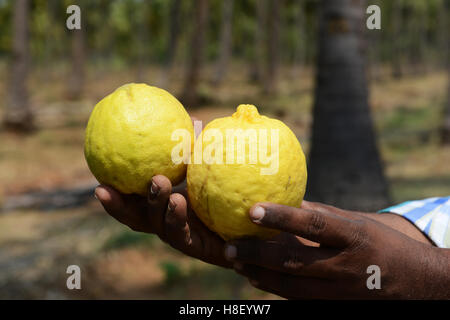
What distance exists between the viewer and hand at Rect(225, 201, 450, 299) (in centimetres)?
155

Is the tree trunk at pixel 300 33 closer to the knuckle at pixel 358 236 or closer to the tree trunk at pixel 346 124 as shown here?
the tree trunk at pixel 346 124

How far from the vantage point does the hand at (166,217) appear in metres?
1.74

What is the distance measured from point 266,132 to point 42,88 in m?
27.6

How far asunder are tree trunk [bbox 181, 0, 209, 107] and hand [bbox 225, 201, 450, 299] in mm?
14243

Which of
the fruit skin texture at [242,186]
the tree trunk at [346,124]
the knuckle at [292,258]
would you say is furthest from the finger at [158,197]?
the tree trunk at [346,124]

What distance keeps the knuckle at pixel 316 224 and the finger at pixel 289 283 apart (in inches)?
11.4

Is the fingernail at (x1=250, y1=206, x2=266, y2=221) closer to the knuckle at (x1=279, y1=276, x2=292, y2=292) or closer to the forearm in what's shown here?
the knuckle at (x1=279, y1=276, x2=292, y2=292)

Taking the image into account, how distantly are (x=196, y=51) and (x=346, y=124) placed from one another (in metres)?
11.3

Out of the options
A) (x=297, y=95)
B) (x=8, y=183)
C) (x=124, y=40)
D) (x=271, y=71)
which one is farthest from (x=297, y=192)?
(x=124, y=40)

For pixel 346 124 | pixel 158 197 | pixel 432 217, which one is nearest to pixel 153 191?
pixel 158 197

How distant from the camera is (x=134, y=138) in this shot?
69.6 inches

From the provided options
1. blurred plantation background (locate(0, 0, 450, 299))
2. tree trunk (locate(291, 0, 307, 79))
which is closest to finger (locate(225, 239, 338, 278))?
blurred plantation background (locate(0, 0, 450, 299))
